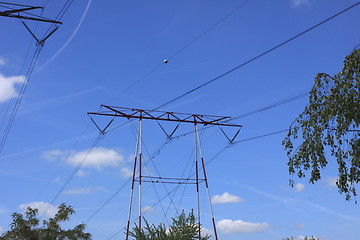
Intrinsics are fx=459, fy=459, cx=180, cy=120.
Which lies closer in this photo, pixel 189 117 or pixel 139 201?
pixel 139 201

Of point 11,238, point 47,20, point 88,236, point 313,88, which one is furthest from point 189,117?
point 11,238

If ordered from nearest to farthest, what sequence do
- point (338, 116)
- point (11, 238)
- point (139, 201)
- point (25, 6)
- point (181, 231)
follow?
point (338, 116) < point (25, 6) < point (139, 201) < point (181, 231) < point (11, 238)

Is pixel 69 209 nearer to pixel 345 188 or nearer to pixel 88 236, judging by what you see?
pixel 88 236

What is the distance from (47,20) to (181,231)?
1740 centimetres

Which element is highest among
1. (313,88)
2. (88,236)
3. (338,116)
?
(88,236)

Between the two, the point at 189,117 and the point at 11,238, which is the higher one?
the point at 189,117

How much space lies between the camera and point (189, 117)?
32.2m

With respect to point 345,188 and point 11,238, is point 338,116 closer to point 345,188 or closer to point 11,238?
point 345,188

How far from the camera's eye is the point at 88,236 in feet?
152

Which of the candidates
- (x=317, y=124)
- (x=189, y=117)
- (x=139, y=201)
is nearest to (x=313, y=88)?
(x=317, y=124)

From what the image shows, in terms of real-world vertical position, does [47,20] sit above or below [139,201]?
above

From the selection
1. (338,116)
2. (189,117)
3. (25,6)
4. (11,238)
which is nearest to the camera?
(338,116)

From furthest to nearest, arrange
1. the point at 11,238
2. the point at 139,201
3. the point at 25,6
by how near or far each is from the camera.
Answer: the point at 11,238 → the point at 139,201 → the point at 25,6

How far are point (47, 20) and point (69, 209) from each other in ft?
106
